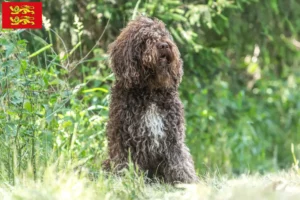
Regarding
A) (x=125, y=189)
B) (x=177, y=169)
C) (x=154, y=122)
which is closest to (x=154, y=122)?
(x=154, y=122)

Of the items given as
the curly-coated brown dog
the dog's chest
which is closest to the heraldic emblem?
the curly-coated brown dog

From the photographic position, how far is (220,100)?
1170 centimetres

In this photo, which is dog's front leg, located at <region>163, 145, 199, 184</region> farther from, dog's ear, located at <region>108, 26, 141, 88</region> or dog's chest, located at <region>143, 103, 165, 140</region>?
dog's ear, located at <region>108, 26, 141, 88</region>

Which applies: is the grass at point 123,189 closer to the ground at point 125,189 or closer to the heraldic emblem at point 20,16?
the ground at point 125,189

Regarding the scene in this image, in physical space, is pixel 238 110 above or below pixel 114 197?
below

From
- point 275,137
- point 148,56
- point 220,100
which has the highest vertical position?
point 148,56

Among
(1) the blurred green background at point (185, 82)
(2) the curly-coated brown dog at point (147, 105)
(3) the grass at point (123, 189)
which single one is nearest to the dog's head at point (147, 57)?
(2) the curly-coated brown dog at point (147, 105)

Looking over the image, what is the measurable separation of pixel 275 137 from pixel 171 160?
674cm

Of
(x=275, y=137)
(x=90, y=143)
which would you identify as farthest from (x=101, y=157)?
(x=275, y=137)

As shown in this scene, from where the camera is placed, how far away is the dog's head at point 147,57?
672 centimetres

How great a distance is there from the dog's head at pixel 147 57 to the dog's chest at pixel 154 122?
20 cm

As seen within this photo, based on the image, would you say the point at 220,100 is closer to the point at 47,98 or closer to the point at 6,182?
the point at 47,98

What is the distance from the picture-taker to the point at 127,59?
22.5 ft

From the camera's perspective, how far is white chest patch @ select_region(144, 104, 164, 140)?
6.83 m
